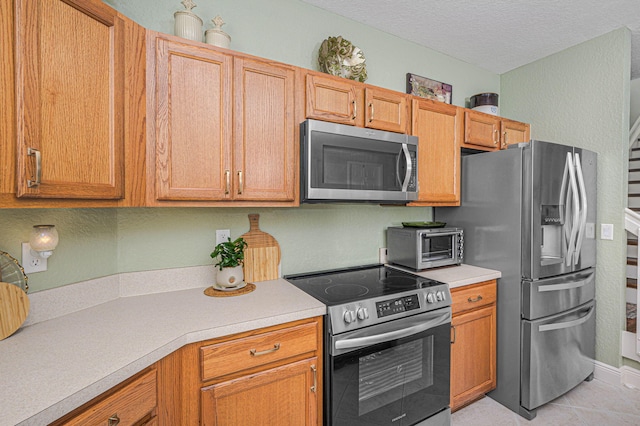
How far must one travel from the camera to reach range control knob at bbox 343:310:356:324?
55.5 inches

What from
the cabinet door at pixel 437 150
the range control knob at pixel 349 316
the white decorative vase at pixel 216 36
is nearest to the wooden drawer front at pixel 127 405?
the range control knob at pixel 349 316

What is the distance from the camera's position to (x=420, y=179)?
2.09 metres

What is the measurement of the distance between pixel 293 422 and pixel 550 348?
1.80 m

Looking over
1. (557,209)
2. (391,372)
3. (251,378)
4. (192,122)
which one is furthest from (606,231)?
(192,122)

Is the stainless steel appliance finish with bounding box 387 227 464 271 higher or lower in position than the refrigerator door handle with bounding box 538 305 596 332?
higher

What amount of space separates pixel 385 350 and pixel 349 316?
31 centimetres

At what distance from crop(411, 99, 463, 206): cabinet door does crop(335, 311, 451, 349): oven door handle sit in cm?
79

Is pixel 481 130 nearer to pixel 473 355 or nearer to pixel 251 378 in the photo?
pixel 473 355

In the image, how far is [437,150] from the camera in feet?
7.07

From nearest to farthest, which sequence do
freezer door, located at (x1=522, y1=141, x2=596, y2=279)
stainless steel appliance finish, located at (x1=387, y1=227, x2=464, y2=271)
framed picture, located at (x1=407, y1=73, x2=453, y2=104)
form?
freezer door, located at (x1=522, y1=141, x2=596, y2=279)
stainless steel appliance finish, located at (x1=387, y1=227, x2=464, y2=271)
framed picture, located at (x1=407, y1=73, x2=453, y2=104)

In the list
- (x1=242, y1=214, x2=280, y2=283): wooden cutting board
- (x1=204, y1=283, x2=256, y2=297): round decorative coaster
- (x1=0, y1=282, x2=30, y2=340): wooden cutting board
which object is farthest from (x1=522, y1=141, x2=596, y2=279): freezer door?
(x1=0, y1=282, x2=30, y2=340): wooden cutting board

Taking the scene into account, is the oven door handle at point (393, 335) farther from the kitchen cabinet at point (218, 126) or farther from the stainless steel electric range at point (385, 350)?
the kitchen cabinet at point (218, 126)

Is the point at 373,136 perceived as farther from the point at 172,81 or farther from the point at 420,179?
the point at 172,81

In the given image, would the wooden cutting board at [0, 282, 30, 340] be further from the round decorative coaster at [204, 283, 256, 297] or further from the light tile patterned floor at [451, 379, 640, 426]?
the light tile patterned floor at [451, 379, 640, 426]
